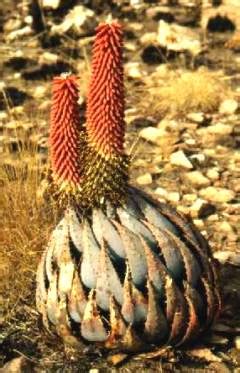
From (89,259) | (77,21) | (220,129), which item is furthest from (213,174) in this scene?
(77,21)

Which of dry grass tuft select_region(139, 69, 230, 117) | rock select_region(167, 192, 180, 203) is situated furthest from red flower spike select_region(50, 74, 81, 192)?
dry grass tuft select_region(139, 69, 230, 117)

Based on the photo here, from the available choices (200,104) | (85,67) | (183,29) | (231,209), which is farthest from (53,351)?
(183,29)

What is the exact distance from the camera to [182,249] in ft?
10.9

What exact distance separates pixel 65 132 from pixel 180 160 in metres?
2.46

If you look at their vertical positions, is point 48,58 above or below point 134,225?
below

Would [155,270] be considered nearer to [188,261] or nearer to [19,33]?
[188,261]

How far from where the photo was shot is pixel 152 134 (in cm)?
597

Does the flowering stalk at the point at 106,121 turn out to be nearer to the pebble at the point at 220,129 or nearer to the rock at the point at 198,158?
the rock at the point at 198,158

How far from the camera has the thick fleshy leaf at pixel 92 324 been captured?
127 inches

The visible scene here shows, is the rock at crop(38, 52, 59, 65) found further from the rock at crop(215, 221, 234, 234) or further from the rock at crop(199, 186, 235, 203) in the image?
the rock at crop(215, 221, 234, 234)

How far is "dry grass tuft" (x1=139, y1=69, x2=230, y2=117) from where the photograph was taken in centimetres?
634

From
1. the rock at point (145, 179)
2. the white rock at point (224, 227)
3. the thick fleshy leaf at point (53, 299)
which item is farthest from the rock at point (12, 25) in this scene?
the thick fleshy leaf at point (53, 299)

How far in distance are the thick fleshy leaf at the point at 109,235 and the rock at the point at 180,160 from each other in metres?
2.33

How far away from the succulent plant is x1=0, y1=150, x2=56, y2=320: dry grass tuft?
2.19 ft
